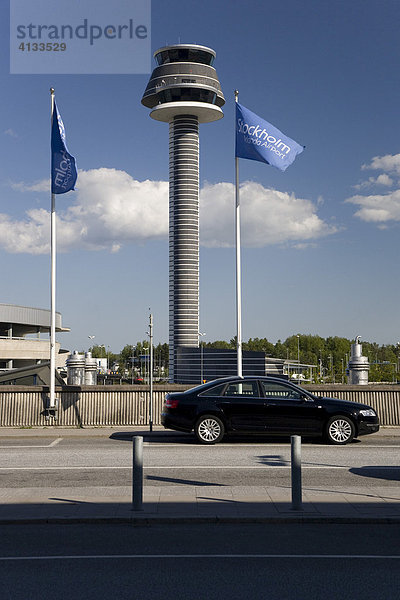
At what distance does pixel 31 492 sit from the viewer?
11.0m

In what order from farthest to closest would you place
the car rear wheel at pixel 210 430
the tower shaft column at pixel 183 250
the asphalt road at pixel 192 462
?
the tower shaft column at pixel 183 250, the car rear wheel at pixel 210 430, the asphalt road at pixel 192 462

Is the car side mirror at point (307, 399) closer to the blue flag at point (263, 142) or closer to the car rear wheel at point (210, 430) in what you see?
the car rear wheel at point (210, 430)

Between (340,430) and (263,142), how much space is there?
10.2 metres

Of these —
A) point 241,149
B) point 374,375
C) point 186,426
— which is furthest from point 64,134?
point 374,375

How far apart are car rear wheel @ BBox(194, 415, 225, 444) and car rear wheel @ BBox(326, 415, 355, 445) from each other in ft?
8.59

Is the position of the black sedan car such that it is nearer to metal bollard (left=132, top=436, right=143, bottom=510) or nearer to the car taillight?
the car taillight
